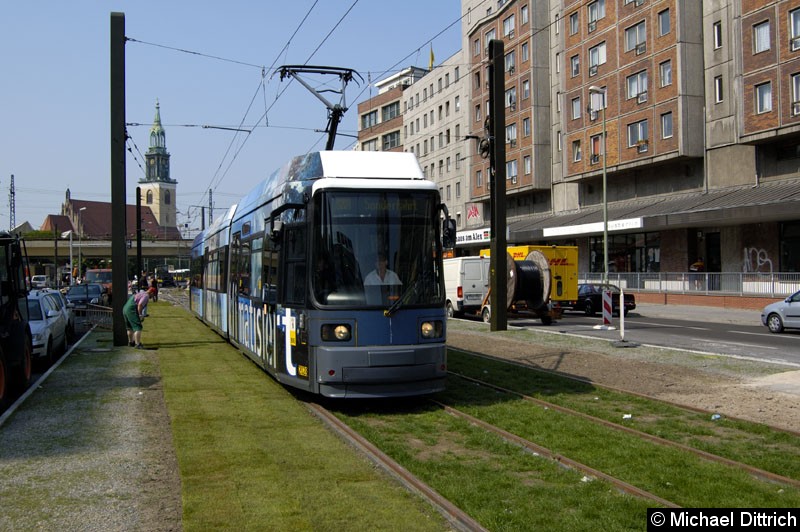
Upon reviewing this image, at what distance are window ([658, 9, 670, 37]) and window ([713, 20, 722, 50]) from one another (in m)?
2.31

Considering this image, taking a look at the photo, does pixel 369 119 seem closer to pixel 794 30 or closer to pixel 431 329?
pixel 794 30

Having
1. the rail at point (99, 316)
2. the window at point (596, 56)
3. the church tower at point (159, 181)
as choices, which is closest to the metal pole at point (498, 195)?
the rail at point (99, 316)

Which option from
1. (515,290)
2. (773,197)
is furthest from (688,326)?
(773,197)

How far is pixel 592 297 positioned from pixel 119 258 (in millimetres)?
20424

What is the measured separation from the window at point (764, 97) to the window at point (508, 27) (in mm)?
24307

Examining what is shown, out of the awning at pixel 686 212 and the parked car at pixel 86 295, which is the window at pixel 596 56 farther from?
the parked car at pixel 86 295

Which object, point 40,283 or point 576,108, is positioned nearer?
point 40,283

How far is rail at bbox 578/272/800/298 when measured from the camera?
31.1m

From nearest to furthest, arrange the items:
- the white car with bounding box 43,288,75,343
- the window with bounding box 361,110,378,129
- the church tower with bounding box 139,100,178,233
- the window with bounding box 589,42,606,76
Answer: the white car with bounding box 43,288,75,343 → the window with bounding box 589,42,606,76 → the window with bounding box 361,110,378,129 → the church tower with bounding box 139,100,178,233

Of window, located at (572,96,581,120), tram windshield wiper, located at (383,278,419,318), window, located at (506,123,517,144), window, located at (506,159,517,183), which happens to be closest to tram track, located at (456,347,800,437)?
tram windshield wiper, located at (383,278,419,318)

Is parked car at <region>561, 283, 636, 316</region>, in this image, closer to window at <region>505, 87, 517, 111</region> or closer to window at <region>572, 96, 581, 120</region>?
window at <region>572, 96, 581, 120</region>

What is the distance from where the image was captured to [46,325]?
16000mm

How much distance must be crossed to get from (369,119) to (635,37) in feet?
172

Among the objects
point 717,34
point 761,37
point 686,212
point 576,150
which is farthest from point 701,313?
point 576,150
